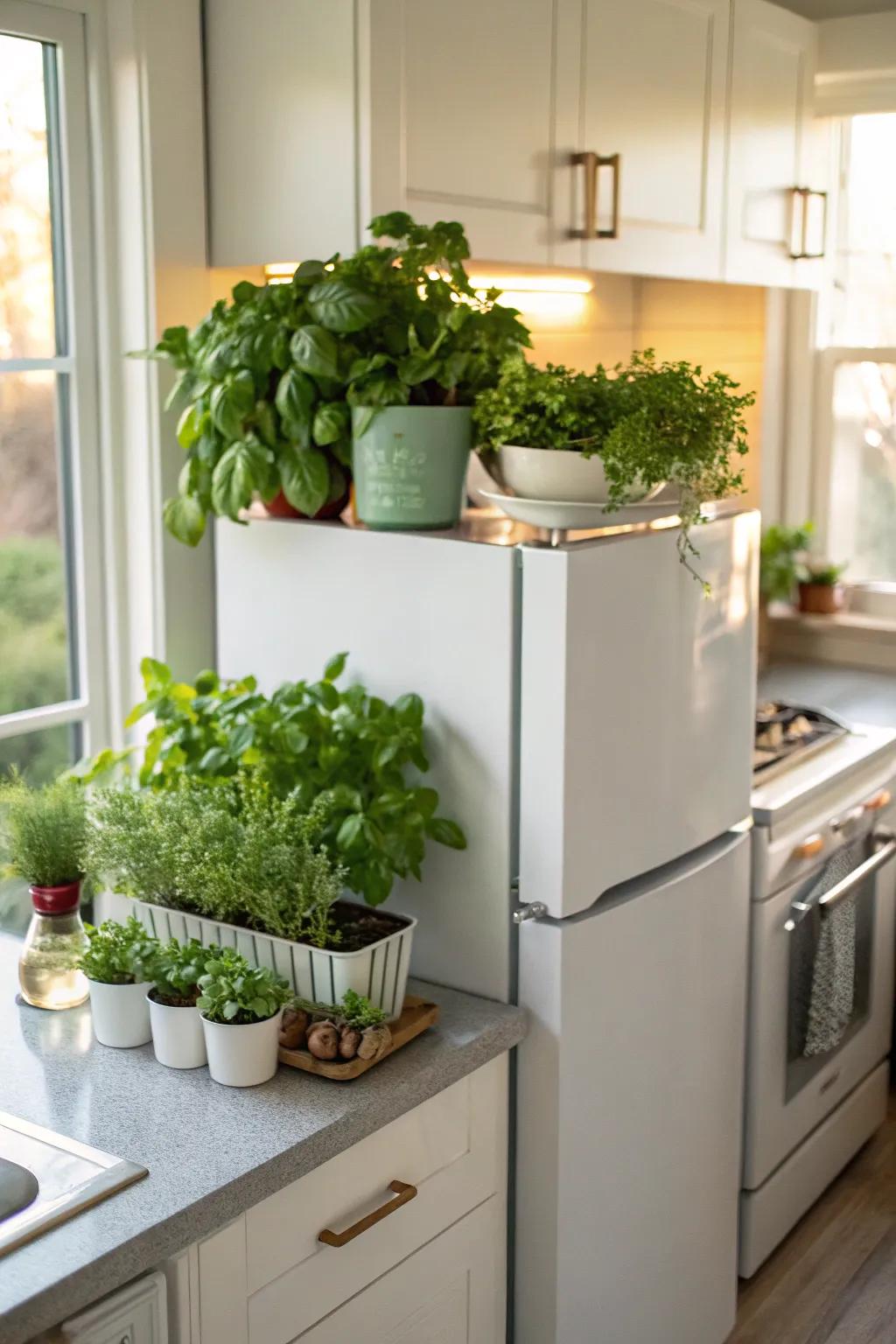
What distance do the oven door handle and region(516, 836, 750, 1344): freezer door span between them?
0.17m

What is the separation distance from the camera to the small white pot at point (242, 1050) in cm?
163

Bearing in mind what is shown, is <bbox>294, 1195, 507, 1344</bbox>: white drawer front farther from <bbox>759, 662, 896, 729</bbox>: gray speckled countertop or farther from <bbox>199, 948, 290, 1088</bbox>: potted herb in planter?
<bbox>759, 662, 896, 729</bbox>: gray speckled countertop

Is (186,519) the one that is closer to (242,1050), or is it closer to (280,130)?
(280,130)

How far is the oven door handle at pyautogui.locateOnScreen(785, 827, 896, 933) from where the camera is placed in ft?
8.00

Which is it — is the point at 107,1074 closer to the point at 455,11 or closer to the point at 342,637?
the point at 342,637

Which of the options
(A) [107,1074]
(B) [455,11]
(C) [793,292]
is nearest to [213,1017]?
(A) [107,1074]

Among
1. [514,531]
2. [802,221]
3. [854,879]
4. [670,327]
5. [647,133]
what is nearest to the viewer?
[514,531]

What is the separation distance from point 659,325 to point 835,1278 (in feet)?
6.31

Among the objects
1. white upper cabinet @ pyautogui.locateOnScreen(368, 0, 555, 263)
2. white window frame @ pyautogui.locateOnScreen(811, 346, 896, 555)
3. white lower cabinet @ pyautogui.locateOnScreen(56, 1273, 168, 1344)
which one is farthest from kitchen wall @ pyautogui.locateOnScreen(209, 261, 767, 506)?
white lower cabinet @ pyautogui.locateOnScreen(56, 1273, 168, 1344)

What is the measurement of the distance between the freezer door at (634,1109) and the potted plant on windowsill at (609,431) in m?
0.56

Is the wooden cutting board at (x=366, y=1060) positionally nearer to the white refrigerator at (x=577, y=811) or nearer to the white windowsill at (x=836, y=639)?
the white refrigerator at (x=577, y=811)

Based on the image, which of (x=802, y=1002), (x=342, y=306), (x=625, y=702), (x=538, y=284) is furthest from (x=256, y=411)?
(x=802, y=1002)

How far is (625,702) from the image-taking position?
75.2 inches

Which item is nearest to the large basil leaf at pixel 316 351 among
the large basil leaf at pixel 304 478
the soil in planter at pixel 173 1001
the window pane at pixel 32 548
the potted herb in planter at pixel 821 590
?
the large basil leaf at pixel 304 478
